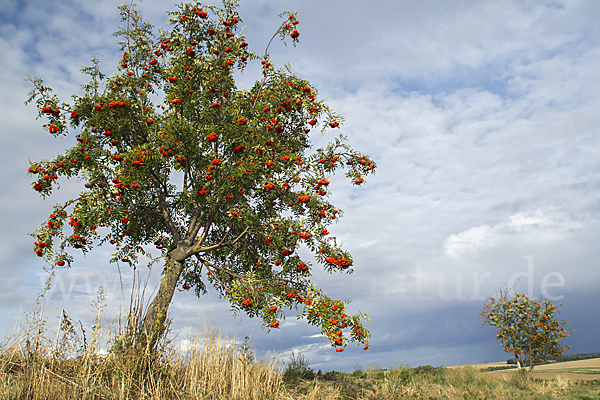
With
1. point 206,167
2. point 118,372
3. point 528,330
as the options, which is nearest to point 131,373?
point 118,372

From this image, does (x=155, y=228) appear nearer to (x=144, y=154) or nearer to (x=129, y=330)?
(x=144, y=154)

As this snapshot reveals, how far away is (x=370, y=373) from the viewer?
39.3ft

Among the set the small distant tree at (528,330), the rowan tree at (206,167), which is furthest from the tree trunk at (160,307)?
the small distant tree at (528,330)

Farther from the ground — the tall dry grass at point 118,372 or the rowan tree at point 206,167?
the rowan tree at point 206,167

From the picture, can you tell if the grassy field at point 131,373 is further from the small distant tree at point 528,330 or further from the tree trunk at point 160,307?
the small distant tree at point 528,330

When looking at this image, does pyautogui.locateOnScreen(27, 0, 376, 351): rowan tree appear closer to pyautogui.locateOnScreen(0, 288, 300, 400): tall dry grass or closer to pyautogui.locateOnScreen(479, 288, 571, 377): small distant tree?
pyautogui.locateOnScreen(0, 288, 300, 400): tall dry grass

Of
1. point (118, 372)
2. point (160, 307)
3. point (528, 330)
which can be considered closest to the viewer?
point (118, 372)

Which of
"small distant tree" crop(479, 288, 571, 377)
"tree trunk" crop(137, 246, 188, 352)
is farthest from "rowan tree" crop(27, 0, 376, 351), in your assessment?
"small distant tree" crop(479, 288, 571, 377)

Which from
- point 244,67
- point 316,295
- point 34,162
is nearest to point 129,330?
point 316,295

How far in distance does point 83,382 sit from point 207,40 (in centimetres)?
889

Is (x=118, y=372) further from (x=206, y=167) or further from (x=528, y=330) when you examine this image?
(x=528, y=330)

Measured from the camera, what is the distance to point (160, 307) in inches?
337

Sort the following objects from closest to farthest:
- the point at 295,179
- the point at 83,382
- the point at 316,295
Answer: the point at 83,382
the point at 316,295
the point at 295,179

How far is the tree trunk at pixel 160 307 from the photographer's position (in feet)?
22.3
